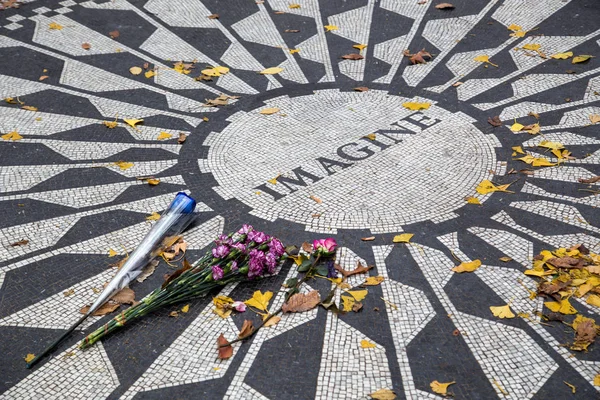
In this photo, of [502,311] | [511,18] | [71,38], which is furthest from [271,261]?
[511,18]

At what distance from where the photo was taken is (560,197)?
566 cm

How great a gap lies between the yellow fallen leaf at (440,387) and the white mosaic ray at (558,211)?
2.04 meters

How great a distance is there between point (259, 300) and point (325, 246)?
683mm

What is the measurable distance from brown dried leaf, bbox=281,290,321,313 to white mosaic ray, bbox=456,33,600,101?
11.3 ft

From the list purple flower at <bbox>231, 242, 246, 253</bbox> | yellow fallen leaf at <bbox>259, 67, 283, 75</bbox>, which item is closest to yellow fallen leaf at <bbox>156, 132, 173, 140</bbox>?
yellow fallen leaf at <bbox>259, 67, 283, 75</bbox>

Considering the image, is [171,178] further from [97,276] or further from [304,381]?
[304,381]

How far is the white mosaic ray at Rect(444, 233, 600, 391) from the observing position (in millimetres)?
4160

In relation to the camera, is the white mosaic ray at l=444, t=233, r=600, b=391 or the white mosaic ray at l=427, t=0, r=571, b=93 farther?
the white mosaic ray at l=427, t=0, r=571, b=93

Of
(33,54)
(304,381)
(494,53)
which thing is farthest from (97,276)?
(494,53)

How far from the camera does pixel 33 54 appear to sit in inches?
318

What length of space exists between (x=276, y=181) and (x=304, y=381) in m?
2.31

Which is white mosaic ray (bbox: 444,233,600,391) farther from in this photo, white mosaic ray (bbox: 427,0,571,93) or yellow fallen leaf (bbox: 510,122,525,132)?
white mosaic ray (bbox: 427,0,571,93)

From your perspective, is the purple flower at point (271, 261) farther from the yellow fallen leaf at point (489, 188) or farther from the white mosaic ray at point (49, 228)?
the yellow fallen leaf at point (489, 188)

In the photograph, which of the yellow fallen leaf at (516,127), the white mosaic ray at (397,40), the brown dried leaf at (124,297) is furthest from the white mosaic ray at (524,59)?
the brown dried leaf at (124,297)
